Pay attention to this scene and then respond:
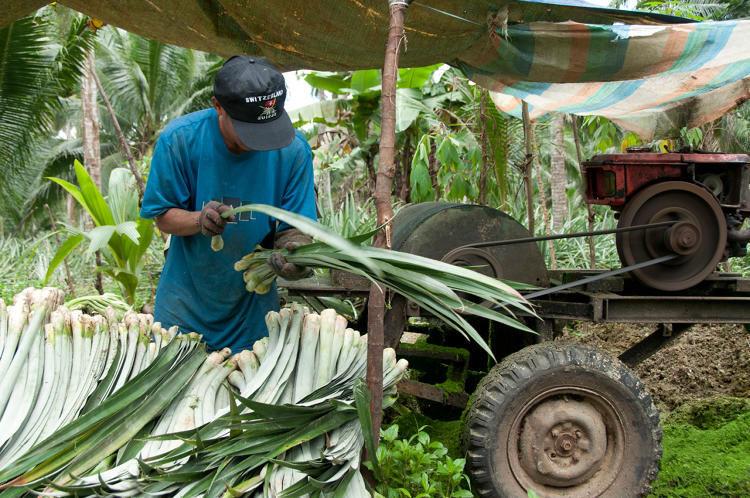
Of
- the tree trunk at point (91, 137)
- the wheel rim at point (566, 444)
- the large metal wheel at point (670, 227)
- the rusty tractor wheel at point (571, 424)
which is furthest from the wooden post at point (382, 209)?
the tree trunk at point (91, 137)

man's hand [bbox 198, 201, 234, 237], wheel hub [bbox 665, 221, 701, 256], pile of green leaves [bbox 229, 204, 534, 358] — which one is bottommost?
pile of green leaves [bbox 229, 204, 534, 358]

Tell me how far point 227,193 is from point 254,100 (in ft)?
1.65

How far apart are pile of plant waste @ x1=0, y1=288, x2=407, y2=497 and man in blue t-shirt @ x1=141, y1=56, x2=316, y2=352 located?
33cm

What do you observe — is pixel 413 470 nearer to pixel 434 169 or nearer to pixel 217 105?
pixel 217 105

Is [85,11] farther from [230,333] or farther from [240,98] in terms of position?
[230,333]

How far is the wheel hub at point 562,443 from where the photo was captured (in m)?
3.35

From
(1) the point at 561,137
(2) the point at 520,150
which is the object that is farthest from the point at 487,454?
(2) the point at 520,150

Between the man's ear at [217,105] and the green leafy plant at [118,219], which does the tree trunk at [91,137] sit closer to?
the green leafy plant at [118,219]

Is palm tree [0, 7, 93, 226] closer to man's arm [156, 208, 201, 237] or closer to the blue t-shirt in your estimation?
the blue t-shirt

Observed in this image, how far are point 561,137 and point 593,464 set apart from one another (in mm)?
6812

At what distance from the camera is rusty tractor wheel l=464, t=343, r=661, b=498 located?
330 cm

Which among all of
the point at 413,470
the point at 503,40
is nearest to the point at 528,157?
the point at 503,40

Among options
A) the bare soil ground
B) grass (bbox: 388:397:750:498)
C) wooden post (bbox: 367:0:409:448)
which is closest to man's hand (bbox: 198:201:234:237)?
wooden post (bbox: 367:0:409:448)

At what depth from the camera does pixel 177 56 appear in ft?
57.9
